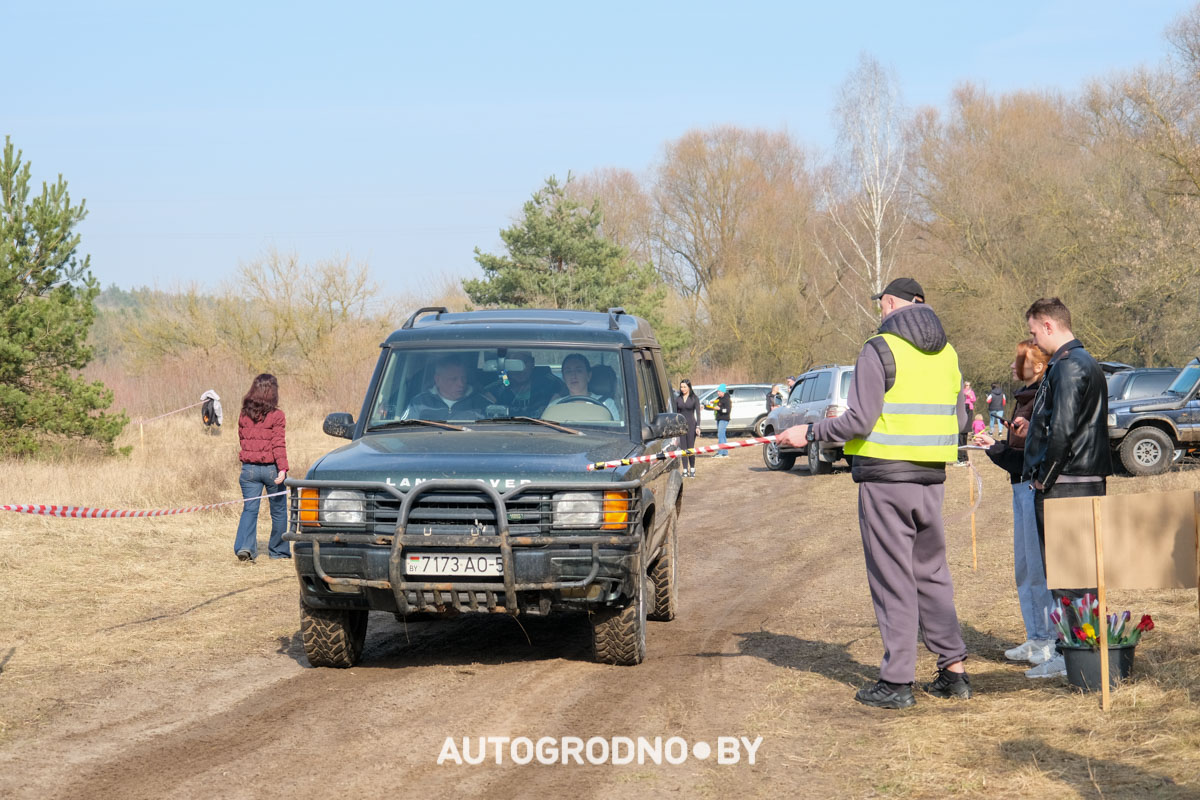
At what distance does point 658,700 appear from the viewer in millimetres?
6605

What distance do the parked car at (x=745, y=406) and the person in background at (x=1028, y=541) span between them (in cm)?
2991

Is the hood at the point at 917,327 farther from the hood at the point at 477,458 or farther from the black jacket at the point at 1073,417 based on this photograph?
the hood at the point at 477,458

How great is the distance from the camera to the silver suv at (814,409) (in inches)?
867

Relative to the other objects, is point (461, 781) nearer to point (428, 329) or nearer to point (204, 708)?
point (204, 708)

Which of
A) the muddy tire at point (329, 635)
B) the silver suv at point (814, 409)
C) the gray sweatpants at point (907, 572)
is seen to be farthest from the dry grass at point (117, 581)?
the silver suv at point (814, 409)

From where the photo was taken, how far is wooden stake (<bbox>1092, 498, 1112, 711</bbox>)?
19.8ft

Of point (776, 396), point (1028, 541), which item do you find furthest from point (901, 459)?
point (776, 396)

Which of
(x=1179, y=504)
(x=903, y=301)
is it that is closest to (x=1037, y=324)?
(x=903, y=301)

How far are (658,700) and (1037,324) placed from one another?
9.60ft

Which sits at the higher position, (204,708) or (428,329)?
(428,329)

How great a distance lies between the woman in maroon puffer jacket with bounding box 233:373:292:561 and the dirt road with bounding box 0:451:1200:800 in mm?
2725

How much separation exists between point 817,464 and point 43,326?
14285 millimetres

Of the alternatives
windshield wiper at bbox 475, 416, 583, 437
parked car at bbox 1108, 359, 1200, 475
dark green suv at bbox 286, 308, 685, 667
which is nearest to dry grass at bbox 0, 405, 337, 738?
dark green suv at bbox 286, 308, 685, 667

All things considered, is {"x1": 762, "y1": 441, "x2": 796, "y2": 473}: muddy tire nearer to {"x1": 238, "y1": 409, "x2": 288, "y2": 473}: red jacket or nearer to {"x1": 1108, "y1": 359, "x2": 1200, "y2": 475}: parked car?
{"x1": 1108, "y1": 359, "x2": 1200, "y2": 475}: parked car
